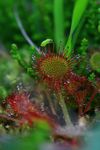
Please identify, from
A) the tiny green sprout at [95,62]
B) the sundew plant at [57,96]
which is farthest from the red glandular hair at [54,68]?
the tiny green sprout at [95,62]

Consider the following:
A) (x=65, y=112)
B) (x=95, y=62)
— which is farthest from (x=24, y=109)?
(x=95, y=62)

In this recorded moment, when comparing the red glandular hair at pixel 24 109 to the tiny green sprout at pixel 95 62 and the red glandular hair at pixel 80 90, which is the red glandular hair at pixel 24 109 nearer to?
the red glandular hair at pixel 80 90

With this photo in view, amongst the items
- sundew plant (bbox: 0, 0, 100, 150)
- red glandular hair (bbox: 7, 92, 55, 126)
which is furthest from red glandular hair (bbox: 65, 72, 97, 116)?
red glandular hair (bbox: 7, 92, 55, 126)

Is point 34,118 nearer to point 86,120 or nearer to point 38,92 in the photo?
point 86,120

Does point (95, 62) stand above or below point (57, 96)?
above

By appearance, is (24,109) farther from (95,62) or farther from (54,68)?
(95,62)

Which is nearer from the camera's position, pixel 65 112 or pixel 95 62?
pixel 65 112

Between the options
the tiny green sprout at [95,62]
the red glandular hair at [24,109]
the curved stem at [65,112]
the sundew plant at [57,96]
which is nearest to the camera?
the sundew plant at [57,96]

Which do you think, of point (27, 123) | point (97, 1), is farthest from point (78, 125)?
point (97, 1)

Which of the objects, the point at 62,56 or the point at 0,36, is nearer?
the point at 62,56

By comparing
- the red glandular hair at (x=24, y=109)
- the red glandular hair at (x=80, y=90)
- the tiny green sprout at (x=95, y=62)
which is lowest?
the red glandular hair at (x=24, y=109)

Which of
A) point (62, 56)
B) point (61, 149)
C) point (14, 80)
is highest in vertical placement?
point (14, 80)
